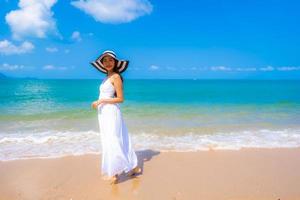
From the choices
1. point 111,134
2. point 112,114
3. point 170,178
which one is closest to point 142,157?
point 170,178

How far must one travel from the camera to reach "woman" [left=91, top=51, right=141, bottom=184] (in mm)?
4738

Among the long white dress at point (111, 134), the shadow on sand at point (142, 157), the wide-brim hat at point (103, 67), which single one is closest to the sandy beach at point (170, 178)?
the shadow on sand at point (142, 157)

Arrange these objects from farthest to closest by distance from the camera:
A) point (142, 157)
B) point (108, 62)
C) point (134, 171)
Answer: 1. point (142, 157)
2. point (134, 171)
3. point (108, 62)

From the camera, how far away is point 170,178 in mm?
5207

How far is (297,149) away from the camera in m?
7.35

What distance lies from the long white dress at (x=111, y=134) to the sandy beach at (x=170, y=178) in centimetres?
32

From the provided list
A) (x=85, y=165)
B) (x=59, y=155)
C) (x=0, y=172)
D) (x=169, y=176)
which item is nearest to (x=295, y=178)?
(x=169, y=176)

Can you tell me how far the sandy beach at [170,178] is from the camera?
15.0 feet

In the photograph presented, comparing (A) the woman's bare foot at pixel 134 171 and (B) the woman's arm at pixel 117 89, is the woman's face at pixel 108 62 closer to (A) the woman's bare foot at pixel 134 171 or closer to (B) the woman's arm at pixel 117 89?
(B) the woman's arm at pixel 117 89

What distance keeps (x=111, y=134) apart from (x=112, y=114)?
0.35 metres

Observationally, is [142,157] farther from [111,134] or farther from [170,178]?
[111,134]

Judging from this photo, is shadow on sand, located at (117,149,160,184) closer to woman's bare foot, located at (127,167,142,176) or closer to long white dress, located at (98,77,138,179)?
woman's bare foot, located at (127,167,142,176)

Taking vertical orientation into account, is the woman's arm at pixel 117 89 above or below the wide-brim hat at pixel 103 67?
below

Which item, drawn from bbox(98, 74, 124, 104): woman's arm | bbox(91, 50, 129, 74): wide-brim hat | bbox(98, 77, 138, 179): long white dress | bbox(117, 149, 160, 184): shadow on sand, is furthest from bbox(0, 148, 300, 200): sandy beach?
bbox(91, 50, 129, 74): wide-brim hat
